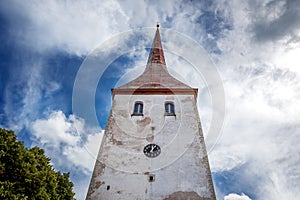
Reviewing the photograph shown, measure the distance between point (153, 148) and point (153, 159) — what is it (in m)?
0.79

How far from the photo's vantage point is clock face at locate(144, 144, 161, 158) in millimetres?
17125

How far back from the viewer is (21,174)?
10.5m

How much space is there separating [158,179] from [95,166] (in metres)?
3.76

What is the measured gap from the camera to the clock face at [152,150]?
17.1m

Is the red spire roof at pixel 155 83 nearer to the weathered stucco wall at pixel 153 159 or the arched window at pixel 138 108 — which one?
the weathered stucco wall at pixel 153 159

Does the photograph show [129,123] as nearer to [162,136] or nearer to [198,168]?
[162,136]

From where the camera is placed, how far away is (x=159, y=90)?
2169 centimetres

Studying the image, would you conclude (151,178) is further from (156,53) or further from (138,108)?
(156,53)

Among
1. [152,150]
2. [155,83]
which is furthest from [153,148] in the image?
[155,83]

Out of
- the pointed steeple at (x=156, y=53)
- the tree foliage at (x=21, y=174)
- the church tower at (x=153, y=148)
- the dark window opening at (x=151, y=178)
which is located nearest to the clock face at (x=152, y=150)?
the church tower at (x=153, y=148)

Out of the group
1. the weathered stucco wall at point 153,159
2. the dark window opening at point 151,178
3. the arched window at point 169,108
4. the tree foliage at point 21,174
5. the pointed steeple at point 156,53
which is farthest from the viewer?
the pointed steeple at point 156,53

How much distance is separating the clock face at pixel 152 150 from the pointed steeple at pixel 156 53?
12.9 m

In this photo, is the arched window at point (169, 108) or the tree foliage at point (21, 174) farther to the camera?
the arched window at point (169, 108)

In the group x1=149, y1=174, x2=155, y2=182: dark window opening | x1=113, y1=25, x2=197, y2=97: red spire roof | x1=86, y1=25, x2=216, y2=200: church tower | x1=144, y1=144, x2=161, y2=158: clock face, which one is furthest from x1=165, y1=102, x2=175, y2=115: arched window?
x1=149, y1=174, x2=155, y2=182: dark window opening
